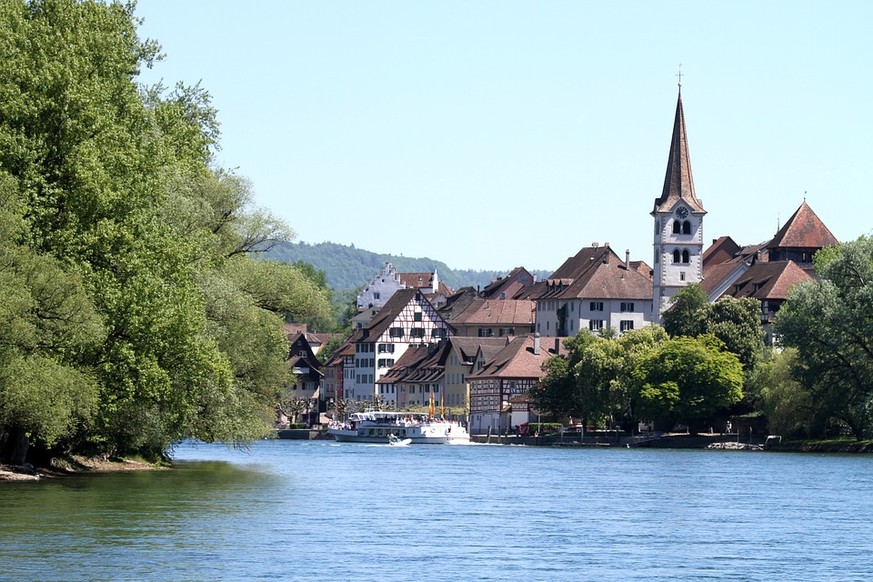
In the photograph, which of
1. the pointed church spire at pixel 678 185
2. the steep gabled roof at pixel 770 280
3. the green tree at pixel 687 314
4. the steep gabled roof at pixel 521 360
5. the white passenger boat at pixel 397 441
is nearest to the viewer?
the green tree at pixel 687 314

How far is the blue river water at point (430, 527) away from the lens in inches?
1266

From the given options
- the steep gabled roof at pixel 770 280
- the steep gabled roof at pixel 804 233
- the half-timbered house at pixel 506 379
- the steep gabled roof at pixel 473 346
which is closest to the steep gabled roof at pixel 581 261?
the steep gabled roof at pixel 473 346

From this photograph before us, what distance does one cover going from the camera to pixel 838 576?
108 ft

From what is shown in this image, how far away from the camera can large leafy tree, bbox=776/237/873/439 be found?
95188 mm

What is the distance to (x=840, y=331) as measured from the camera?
9562cm

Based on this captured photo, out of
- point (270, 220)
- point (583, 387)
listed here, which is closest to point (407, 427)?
point (583, 387)

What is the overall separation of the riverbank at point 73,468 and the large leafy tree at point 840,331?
4304 cm

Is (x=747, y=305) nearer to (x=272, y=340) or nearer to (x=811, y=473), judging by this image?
(x=811, y=473)

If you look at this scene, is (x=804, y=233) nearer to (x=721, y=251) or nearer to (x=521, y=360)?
(x=521, y=360)

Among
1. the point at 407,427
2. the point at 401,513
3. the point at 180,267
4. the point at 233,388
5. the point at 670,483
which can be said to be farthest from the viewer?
the point at 407,427

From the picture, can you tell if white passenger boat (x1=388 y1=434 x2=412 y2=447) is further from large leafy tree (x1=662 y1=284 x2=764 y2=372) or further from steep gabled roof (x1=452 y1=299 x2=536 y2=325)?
steep gabled roof (x1=452 y1=299 x2=536 y2=325)

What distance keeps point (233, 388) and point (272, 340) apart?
140 inches

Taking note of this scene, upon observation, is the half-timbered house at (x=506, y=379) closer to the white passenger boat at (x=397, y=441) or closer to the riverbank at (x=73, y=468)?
the white passenger boat at (x=397, y=441)

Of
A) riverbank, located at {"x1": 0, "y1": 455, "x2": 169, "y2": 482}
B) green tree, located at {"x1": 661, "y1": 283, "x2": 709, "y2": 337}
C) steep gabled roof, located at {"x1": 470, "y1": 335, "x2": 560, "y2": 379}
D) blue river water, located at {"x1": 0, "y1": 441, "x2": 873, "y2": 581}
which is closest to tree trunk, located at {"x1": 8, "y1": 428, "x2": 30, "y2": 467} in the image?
riverbank, located at {"x1": 0, "y1": 455, "x2": 169, "y2": 482}
